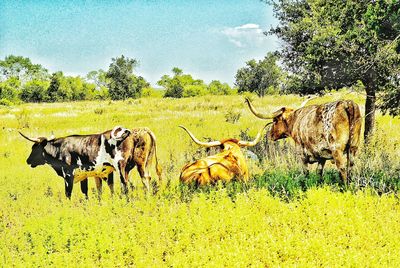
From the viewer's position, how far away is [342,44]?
33.2 feet

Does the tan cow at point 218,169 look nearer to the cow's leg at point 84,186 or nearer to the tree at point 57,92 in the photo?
the cow's leg at point 84,186

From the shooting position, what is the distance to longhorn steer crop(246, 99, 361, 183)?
7383 mm

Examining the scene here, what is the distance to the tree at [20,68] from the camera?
308ft

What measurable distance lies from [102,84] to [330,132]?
299 feet

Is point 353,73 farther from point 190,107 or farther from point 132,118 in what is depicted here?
point 190,107

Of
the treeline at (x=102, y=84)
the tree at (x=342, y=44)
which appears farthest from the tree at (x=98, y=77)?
the tree at (x=342, y=44)

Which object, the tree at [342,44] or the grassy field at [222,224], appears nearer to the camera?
the grassy field at [222,224]

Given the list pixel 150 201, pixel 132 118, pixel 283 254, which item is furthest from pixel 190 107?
pixel 283 254

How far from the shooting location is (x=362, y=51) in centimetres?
1053

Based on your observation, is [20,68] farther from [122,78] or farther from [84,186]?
[84,186]

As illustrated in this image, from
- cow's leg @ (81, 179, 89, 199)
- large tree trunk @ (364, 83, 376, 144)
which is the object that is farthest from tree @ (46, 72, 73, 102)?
cow's leg @ (81, 179, 89, 199)

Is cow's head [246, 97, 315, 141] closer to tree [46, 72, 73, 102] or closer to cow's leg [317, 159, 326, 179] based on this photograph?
cow's leg [317, 159, 326, 179]

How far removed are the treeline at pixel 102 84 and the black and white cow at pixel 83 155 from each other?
3368 centimetres

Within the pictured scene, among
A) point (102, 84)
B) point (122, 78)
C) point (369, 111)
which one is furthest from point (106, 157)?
point (102, 84)
